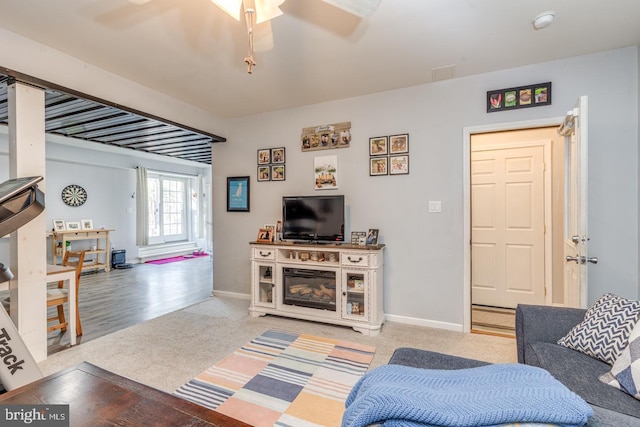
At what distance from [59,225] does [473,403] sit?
280 inches

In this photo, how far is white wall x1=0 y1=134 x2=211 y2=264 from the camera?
18.0ft

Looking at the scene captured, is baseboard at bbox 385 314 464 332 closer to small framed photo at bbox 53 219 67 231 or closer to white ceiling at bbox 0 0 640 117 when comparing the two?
white ceiling at bbox 0 0 640 117

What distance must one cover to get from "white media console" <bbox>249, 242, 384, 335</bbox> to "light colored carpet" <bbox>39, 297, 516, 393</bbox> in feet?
0.42

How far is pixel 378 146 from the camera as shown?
134 inches

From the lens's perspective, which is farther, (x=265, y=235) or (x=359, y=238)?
(x=265, y=235)

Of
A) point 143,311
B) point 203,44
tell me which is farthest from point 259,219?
point 203,44

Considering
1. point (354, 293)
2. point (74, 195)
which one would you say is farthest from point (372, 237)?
point (74, 195)

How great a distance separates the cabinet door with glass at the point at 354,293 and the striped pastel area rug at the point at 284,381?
0.37 m

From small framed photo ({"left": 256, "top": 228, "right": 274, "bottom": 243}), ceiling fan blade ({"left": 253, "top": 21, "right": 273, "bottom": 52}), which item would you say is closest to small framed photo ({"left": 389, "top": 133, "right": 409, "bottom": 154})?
small framed photo ({"left": 256, "top": 228, "right": 274, "bottom": 243})

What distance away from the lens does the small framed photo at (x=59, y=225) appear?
217 inches

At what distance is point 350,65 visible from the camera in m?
2.75

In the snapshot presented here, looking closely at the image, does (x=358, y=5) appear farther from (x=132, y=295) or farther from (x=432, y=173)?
(x=132, y=295)

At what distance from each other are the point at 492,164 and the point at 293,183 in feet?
8.64

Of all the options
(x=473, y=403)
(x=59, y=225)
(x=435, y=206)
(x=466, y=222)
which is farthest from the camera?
(x=59, y=225)
